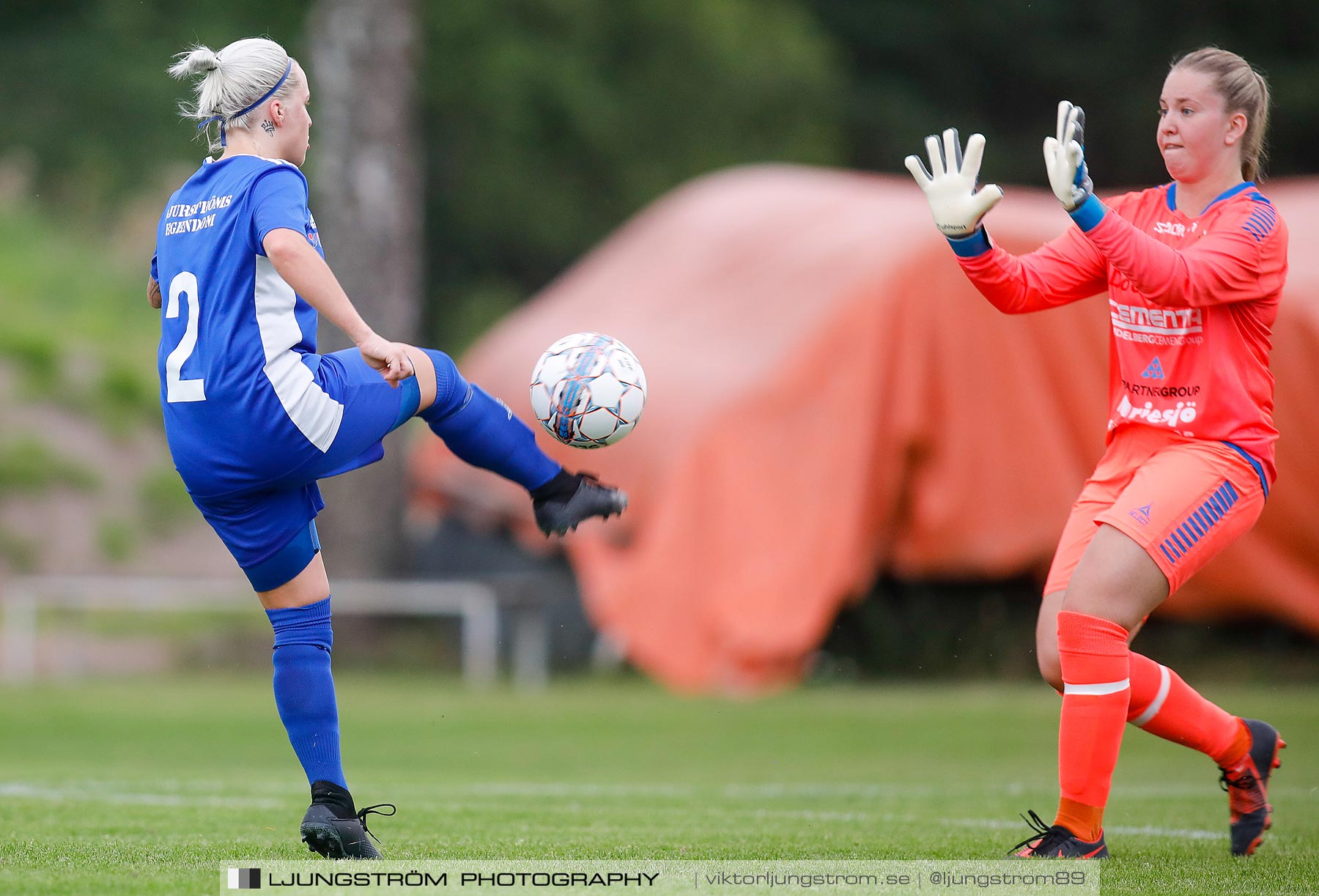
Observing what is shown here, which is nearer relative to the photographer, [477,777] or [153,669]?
[477,777]

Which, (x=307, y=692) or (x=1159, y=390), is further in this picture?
(x=1159, y=390)

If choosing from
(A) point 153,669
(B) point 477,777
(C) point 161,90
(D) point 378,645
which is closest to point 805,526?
(D) point 378,645

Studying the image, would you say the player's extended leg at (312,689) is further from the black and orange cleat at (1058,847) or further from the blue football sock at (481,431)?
the black and orange cleat at (1058,847)

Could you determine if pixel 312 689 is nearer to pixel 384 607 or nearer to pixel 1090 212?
pixel 1090 212

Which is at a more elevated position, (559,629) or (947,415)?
(947,415)

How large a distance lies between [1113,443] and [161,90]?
22751 mm

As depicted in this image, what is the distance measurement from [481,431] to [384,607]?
10.3 metres

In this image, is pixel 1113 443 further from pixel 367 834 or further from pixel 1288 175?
pixel 1288 175

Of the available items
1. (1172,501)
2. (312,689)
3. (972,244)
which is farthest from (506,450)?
(1172,501)

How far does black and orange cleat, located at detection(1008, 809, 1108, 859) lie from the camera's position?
4.41 meters

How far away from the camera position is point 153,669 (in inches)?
625

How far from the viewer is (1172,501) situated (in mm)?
4477

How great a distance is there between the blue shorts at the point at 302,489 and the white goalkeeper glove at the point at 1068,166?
182cm

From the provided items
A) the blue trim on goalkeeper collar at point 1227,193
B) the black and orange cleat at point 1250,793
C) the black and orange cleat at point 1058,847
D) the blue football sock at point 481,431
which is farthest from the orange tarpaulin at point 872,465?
the black and orange cleat at point 1058,847
